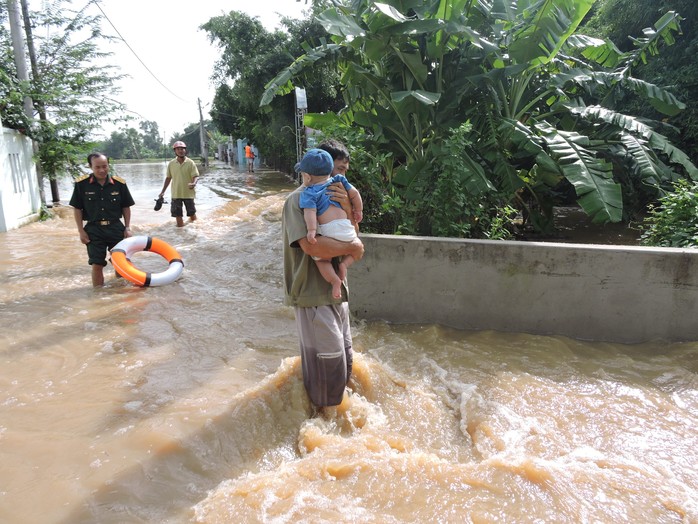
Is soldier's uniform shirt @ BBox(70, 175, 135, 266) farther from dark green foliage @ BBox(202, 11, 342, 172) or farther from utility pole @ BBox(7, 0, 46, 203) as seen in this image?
dark green foliage @ BBox(202, 11, 342, 172)

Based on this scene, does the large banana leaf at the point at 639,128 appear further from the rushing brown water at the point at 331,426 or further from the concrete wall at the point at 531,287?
the rushing brown water at the point at 331,426

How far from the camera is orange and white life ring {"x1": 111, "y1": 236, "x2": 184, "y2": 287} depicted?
19.8ft

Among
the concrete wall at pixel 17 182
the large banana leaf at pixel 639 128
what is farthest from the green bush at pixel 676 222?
the concrete wall at pixel 17 182

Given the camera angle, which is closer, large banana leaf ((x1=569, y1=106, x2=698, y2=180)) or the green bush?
the green bush

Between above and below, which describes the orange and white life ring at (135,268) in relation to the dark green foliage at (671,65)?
below

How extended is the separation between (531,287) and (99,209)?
5048 millimetres

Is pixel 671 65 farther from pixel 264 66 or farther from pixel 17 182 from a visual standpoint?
pixel 264 66

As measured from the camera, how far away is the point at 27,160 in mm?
11117

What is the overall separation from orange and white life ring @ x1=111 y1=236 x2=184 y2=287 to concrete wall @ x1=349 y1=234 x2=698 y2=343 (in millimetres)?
2850

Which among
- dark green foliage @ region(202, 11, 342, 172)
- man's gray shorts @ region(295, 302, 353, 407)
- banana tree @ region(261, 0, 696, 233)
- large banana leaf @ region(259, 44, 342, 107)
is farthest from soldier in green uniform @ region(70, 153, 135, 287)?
dark green foliage @ region(202, 11, 342, 172)

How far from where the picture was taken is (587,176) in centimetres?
521

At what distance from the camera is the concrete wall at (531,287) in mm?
4273

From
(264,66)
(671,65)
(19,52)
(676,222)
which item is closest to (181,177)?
(19,52)

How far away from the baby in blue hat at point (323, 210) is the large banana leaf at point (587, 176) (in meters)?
3.10
